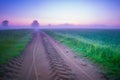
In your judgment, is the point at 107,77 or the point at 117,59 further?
the point at 117,59

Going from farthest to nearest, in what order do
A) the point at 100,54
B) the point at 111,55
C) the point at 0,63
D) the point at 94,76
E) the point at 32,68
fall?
the point at 100,54
the point at 111,55
the point at 0,63
the point at 32,68
the point at 94,76

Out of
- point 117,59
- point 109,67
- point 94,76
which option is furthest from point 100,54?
point 94,76

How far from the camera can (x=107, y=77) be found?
878cm

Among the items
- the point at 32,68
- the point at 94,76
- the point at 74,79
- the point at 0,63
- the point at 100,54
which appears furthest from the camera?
the point at 100,54

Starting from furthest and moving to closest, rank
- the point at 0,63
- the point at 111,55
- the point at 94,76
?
1. the point at 111,55
2. the point at 0,63
3. the point at 94,76

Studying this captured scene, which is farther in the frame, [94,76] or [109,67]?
[109,67]

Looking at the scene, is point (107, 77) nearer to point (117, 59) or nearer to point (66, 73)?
point (66, 73)

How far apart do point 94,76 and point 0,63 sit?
7.58m

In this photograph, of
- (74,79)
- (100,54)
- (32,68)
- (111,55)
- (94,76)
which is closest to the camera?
(74,79)

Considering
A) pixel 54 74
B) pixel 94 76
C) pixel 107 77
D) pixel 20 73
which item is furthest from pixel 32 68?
pixel 107 77

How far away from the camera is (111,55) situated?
1338 cm

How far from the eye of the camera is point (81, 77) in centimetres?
879

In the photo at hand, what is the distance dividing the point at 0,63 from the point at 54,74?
5.26 metres

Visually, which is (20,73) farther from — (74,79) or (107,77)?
(107,77)
